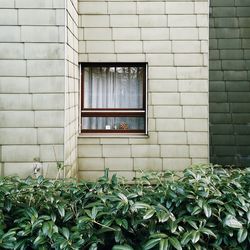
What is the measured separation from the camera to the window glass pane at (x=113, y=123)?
25.5 feet

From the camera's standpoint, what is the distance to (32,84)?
6156mm

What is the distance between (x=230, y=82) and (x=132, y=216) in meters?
6.13

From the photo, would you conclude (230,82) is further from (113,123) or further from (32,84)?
(32,84)

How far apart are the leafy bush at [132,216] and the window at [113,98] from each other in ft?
12.3

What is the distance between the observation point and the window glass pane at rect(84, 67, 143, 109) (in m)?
7.81

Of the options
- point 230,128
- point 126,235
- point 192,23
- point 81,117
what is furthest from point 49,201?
point 230,128

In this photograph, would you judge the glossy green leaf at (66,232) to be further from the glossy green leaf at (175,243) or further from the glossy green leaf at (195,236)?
the glossy green leaf at (195,236)

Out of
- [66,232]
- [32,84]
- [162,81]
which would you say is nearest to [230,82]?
[162,81]

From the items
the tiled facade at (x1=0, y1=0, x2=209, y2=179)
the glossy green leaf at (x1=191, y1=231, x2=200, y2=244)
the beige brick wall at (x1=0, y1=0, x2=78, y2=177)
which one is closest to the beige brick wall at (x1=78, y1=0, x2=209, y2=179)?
the tiled facade at (x1=0, y1=0, x2=209, y2=179)

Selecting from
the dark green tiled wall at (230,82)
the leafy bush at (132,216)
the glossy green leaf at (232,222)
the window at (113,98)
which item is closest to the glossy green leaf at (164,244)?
the leafy bush at (132,216)

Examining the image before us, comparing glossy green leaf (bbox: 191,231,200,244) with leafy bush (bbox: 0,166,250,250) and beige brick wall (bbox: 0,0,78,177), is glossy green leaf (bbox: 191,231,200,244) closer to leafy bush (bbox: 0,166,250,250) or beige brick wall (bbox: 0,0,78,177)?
leafy bush (bbox: 0,166,250,250)

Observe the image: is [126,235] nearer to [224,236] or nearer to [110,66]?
[224,236]

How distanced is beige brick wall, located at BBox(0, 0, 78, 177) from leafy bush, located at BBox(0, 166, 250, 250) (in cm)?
211

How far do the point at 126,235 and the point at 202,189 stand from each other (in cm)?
71
